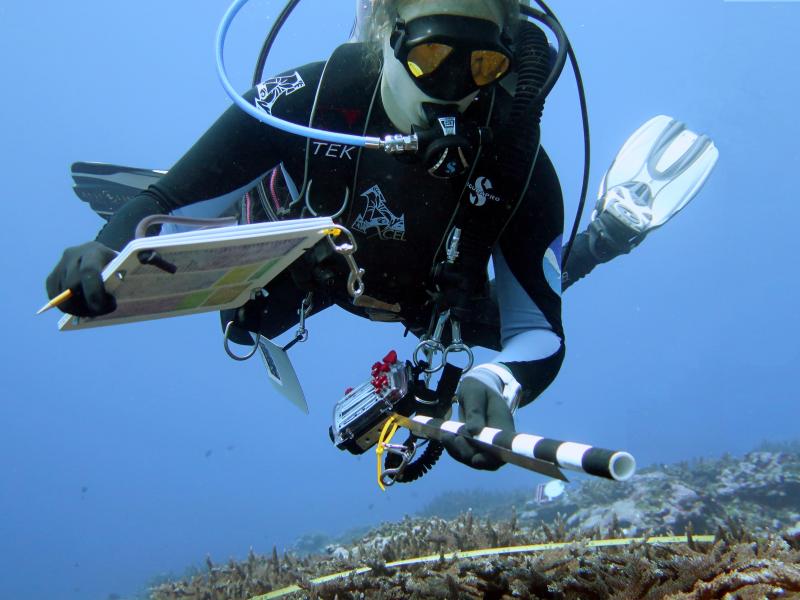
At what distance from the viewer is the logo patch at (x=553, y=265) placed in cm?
319

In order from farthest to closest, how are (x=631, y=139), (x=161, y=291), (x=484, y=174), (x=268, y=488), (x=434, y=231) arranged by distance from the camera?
1. (x=268, y=488)
2. (x=631, y=139)
3. (x=434, y=231)
4. (x=484, y=174)
5. (x=161, y=291)

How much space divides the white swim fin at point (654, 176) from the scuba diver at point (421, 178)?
3.76 meters

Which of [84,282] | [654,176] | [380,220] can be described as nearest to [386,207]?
[380,220]

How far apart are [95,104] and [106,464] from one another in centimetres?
6205

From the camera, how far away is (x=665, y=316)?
4067 inches

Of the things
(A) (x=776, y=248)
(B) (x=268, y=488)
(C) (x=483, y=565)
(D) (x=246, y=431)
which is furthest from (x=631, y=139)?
(A) (x=776, y=248)

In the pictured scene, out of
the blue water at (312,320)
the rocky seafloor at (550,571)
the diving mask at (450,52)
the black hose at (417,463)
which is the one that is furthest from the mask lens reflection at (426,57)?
the blue water at (312,320)

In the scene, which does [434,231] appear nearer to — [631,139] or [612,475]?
[612,475]

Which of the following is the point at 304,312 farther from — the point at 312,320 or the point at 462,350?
the point at 312,320

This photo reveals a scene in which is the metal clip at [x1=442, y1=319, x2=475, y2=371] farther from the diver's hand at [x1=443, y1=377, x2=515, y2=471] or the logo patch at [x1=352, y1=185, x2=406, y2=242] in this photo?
the logo patch at [x1=352, y1=185, x2=406, y2=242]

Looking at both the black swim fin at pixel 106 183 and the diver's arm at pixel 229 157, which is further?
the black swim fin at pixel 106 183

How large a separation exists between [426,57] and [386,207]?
90 cm

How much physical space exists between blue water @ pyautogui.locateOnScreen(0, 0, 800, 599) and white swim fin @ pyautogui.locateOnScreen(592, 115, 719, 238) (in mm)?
66469

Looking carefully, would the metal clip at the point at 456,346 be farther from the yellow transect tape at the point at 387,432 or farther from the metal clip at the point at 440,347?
the yellow transect tape at the point at 387,432
